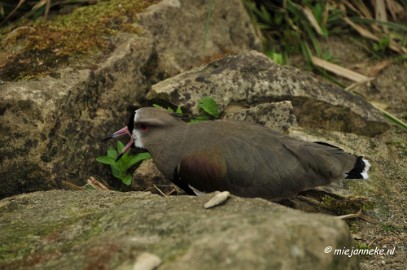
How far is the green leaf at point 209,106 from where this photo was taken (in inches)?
207

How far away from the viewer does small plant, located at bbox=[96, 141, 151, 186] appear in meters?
5.11

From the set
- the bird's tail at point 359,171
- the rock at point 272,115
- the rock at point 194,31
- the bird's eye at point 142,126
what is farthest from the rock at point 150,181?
the bird's tail at point 359,171

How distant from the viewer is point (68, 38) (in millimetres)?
5715

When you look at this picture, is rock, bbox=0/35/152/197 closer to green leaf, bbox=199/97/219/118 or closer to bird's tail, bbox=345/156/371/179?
green leaf, bbox=199/97/219/118

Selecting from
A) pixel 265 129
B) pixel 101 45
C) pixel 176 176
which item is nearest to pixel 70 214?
pixel 176 176

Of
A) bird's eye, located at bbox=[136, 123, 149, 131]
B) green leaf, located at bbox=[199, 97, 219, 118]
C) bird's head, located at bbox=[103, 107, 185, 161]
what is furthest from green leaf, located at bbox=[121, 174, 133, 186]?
green leaf, located at bbox=[199, 97, 219, 118]

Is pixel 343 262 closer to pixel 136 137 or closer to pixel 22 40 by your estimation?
pixel 136 137

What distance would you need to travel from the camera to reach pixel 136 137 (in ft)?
15.8

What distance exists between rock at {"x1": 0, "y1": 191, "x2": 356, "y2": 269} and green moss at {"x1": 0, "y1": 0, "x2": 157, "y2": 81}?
187 centimetres

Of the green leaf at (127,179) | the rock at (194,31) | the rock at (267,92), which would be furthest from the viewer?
the rock at (194,31)

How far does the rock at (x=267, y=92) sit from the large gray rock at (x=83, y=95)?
333 mm

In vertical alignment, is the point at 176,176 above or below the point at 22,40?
below

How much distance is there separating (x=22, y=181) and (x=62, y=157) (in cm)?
36

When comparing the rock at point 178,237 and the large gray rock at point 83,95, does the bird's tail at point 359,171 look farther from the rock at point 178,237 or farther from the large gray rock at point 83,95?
the large gray rock at point 83,95
